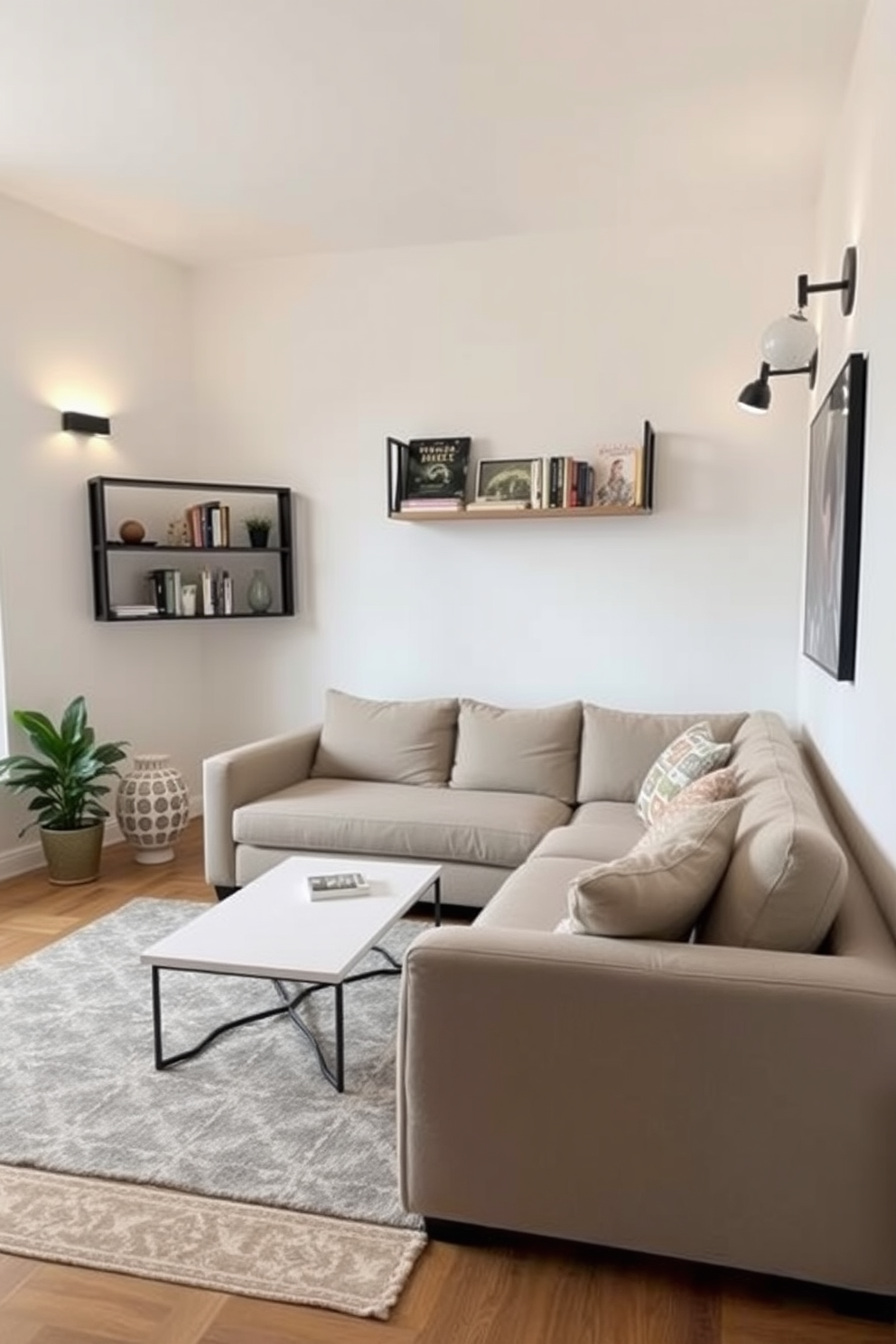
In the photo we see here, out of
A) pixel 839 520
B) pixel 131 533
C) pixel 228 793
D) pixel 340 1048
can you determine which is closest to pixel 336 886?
pixel 340 1048

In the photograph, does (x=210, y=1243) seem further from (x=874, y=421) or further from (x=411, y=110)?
(x=411, y=110)

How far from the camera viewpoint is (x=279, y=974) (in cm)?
222

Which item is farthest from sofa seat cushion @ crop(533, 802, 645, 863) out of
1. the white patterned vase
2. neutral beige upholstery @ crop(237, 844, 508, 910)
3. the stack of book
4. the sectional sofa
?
the white patterned vase

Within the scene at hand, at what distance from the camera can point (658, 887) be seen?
1.75 m

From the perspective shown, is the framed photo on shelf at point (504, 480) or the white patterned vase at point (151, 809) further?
the framed photo on shelf at point (504, 480)

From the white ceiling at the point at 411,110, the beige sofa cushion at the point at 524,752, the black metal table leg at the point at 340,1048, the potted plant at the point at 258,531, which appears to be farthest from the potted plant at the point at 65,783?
the white ceiling at the point at 411,110

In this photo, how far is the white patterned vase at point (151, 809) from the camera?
164 inches

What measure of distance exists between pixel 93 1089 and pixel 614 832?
66.6 inches

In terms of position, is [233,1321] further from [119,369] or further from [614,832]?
[119,369]

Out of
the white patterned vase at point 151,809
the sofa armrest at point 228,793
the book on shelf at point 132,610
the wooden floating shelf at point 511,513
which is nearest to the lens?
the sofa armrest at point 228,793

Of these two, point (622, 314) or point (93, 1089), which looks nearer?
point (93, 1089)

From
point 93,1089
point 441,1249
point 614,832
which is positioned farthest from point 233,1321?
point 614,832

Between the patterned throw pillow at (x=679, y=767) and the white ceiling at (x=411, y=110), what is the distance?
6.64 feet

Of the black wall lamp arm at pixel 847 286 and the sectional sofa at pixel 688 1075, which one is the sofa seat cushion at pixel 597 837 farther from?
the black wall lamp arm at pixel 847 286
